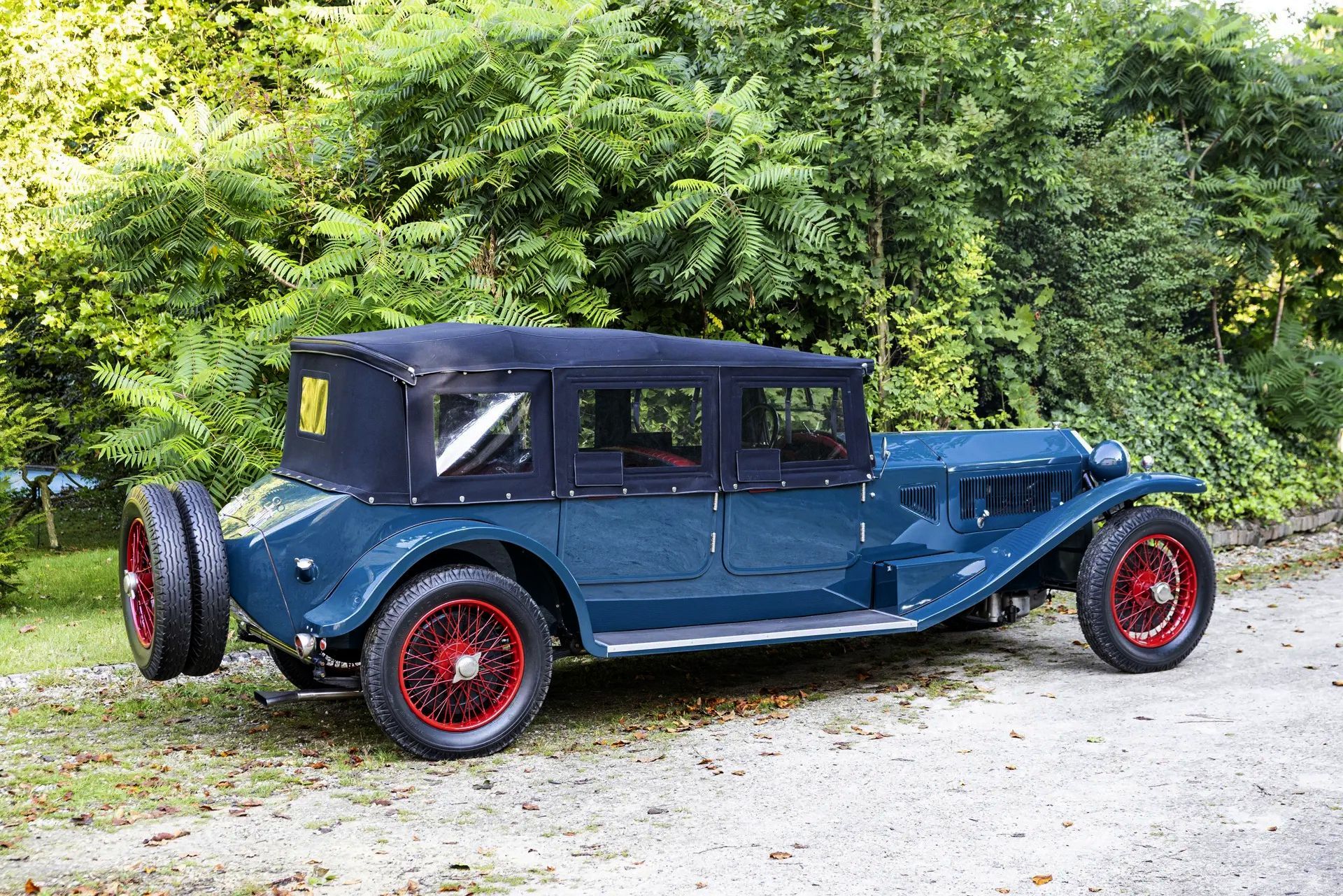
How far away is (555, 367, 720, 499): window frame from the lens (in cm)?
607

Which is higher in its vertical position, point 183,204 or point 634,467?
point 183,204

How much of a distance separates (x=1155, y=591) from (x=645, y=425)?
3.18 m

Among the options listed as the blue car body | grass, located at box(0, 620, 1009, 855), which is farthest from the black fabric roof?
grass, located at box(0, 620, 1009, 855)

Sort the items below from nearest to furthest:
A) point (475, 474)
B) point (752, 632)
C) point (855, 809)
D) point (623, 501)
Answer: point (855, 809)
point (475, 474)
point (623, 501)
point (752, 632)

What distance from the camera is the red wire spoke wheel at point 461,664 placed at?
221 inches

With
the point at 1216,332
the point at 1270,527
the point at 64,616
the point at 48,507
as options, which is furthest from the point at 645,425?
the point at 1216,332

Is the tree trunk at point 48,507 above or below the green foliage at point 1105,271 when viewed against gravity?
below

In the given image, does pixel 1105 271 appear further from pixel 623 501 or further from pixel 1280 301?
pixel 623 501

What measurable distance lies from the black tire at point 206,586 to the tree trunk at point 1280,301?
1167cm

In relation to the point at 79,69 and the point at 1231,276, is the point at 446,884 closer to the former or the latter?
the point at 79,69

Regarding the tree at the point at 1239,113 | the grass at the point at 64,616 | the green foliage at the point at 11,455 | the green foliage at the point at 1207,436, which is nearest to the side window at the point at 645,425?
the grass at the point at 64,616

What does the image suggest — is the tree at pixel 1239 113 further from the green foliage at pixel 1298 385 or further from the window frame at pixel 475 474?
the window frame at pixel 475 474

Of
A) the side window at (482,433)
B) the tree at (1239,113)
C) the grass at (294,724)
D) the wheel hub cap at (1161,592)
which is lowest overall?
the grass at (294,724)

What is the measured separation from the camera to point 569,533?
20.0 feet
